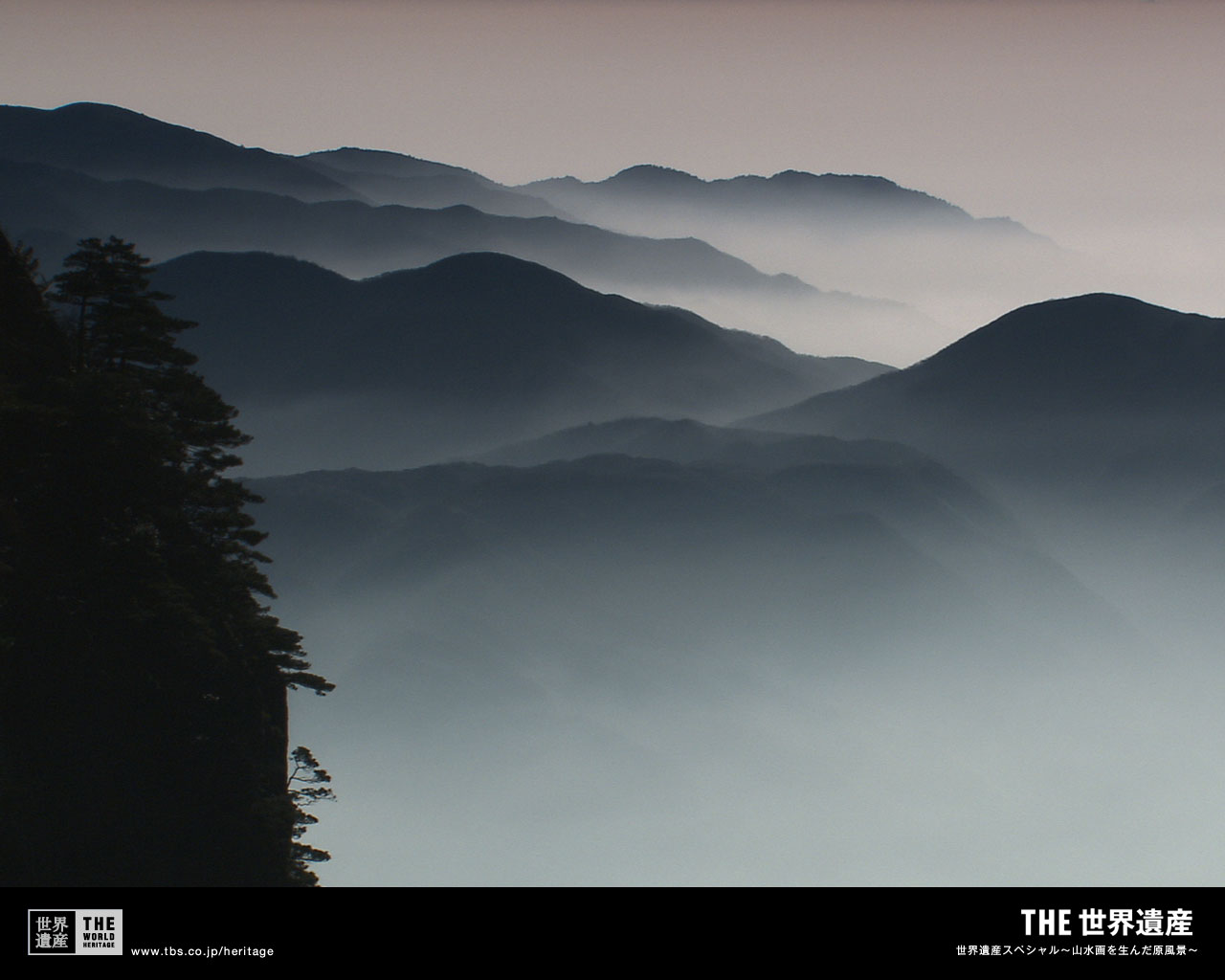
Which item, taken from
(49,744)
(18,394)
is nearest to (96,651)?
(49,744)

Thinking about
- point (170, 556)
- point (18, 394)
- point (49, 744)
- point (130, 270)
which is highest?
point (130, 270)

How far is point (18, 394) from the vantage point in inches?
1521

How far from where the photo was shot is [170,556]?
4309 cm

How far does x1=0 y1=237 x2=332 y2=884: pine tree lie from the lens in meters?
35.8

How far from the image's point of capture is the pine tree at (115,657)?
117 feet

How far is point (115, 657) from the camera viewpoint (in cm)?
3753
